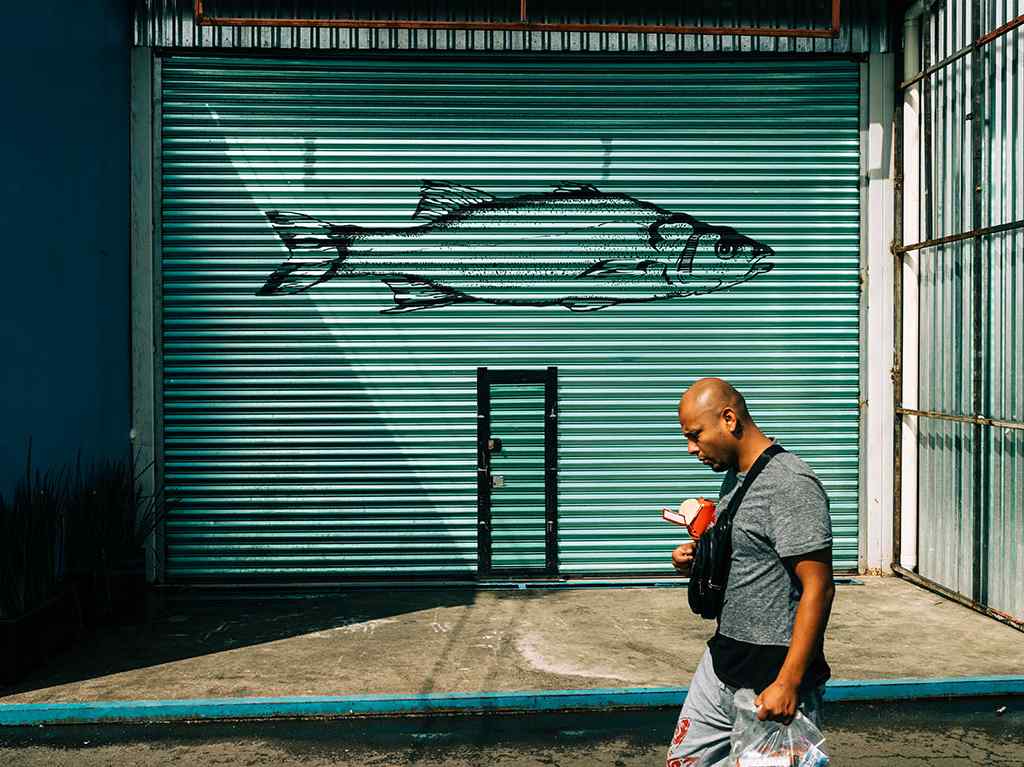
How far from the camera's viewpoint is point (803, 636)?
3459mm

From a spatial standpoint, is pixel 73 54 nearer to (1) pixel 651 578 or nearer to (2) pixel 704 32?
(2) pixel 704 32

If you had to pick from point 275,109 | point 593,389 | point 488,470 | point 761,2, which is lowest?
point 488,470

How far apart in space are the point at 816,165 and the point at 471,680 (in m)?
6.34

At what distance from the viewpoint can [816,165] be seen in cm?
1090

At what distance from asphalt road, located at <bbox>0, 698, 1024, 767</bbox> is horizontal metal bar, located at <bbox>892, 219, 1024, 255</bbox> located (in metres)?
3.76

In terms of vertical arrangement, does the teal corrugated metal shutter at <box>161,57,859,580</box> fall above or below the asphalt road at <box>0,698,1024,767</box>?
above

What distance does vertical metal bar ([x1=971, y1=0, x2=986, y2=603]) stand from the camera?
9.20 m

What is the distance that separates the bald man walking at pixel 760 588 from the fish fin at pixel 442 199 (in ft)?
24.0

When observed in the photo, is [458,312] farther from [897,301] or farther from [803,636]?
[803,636]

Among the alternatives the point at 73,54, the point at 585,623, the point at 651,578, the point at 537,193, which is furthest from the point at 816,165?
the point at 73,54

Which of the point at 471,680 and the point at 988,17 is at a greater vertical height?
the point at 988,17

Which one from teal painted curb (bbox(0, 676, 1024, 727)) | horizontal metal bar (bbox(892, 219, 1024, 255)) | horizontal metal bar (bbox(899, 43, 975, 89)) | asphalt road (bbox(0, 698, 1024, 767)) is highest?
horizontal metal bar (bbox(899, 43, 975, 89))

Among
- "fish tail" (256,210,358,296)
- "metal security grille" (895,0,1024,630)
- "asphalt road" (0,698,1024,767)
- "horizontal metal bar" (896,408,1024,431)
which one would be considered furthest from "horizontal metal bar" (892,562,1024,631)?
"fish tail" (256,210,358,296)

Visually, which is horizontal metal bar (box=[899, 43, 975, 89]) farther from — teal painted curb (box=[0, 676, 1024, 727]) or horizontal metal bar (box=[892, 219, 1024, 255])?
teal painted curb (box=[0, 676, 1024, 727])
